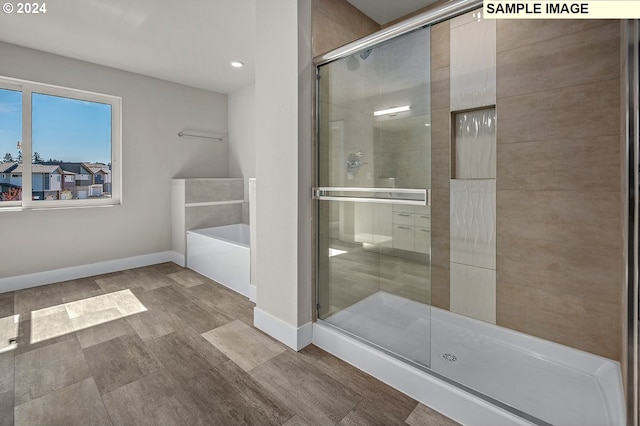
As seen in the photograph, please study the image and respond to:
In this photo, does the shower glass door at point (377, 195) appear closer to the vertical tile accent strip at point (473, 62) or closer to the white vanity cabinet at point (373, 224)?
the white vanity cabinet at point (373, 224)

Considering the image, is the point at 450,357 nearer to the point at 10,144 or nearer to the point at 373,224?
the point at 373,224

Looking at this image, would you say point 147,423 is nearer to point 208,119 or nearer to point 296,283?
point 296,283

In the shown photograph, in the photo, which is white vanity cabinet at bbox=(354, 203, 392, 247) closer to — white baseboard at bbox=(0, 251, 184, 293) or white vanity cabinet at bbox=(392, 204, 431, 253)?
white vanity cabinet at bbox=(392, 204, 431, 253)

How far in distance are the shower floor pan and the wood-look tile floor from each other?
266mm

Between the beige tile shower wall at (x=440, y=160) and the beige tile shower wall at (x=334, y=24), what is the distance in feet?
1.80

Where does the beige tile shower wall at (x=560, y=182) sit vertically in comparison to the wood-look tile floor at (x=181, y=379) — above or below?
above

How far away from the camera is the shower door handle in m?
1.52

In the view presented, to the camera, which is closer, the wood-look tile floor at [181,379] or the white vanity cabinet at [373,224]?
the wood-look tile floor at [181,379]

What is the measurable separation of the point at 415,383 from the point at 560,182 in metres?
1.35

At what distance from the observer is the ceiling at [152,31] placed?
89.5 inches

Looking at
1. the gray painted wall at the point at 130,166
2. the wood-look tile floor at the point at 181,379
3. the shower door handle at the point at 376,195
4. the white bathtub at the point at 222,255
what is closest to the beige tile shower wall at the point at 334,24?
the shower door handle at the point at 376,195

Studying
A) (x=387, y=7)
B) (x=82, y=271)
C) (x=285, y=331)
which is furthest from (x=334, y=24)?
(x=82, y=271)

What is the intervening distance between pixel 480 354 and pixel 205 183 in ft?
11.0

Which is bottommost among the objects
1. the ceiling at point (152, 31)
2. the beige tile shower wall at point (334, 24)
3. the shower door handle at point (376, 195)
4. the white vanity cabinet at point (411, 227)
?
the white vanity cabinet at point (411, 227)
